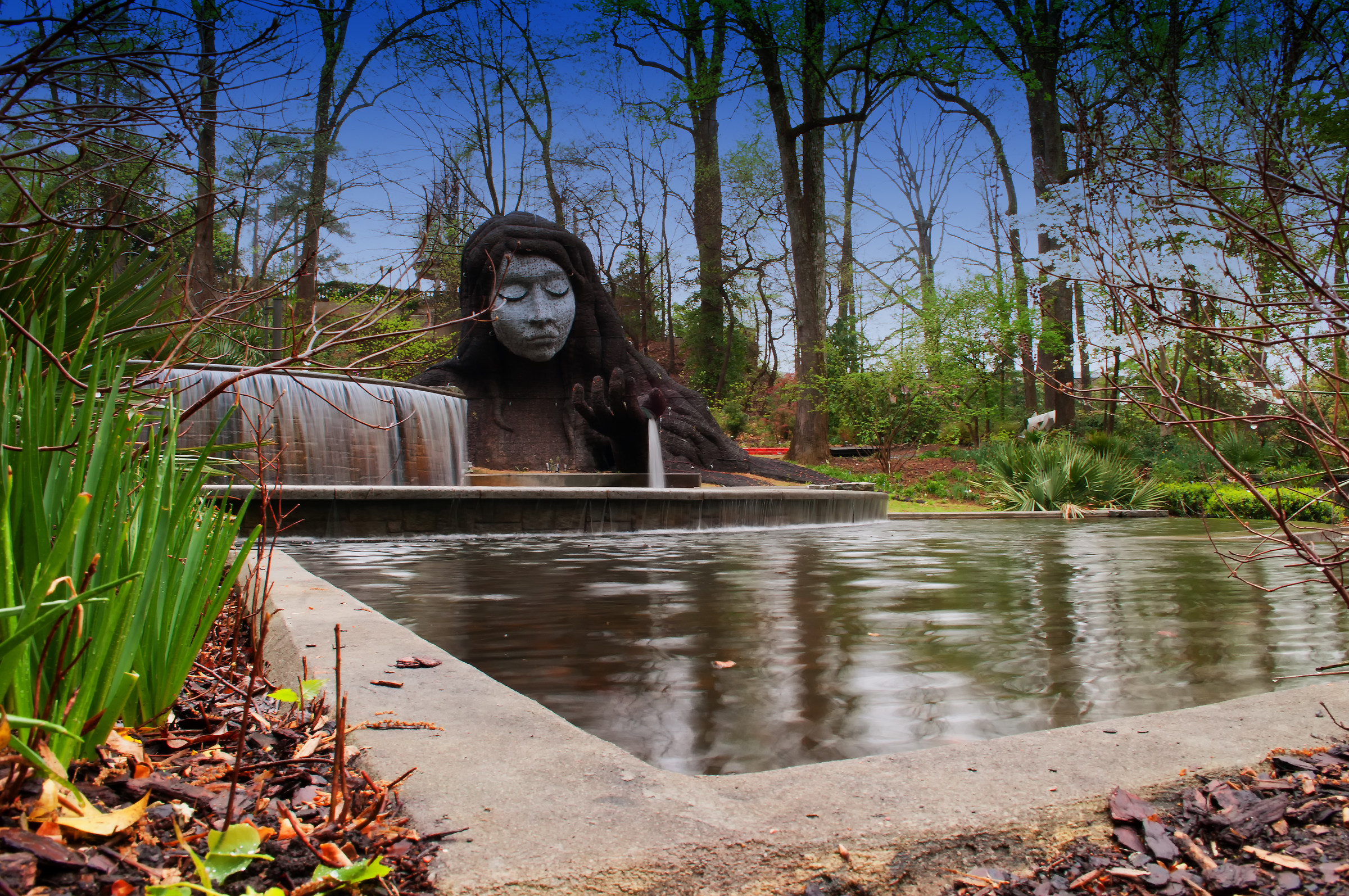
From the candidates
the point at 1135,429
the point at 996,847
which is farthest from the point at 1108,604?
the point at 1135,429

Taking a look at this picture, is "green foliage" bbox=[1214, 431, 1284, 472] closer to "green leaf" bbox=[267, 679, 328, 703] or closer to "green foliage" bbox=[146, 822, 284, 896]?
"green leaf" bbox=[267, 679, 328, 703]

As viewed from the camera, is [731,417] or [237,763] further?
[731,417]

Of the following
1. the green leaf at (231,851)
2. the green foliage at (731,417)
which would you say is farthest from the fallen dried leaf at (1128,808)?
the green foliage at (731,417)

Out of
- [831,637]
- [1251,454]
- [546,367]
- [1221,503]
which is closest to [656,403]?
[546,367]

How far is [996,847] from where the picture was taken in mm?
1341

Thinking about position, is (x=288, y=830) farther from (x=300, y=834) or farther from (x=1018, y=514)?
(x=1018, y=514)

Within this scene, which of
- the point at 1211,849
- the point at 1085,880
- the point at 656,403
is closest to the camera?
the point at 1085,880

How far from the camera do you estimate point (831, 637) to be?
375 centimetres

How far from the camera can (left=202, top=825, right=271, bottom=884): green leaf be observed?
1134 millimetres

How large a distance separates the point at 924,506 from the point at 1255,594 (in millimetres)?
11575

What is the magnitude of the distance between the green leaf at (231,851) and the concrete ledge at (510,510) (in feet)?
21.1

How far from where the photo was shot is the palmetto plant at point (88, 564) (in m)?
1.35

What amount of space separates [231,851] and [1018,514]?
14816mm

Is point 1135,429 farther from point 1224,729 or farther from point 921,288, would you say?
point 1224,729
